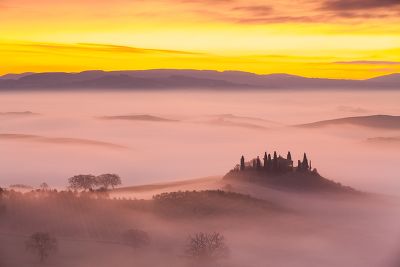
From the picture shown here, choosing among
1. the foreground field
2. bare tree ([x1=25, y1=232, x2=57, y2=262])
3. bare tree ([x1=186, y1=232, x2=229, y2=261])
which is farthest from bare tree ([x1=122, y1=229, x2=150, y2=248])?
bare tree ([x1=25, y1=232, x2=57, y2=262])

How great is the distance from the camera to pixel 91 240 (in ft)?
417

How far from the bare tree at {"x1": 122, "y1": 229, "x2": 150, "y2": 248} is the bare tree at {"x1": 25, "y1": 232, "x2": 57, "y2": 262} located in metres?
16.5

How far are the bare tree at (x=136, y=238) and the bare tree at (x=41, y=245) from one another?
54.2 feet

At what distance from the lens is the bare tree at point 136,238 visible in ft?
412

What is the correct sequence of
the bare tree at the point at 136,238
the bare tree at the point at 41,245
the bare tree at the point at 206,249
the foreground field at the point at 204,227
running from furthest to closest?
the bare tree at the point at 136,238, the foreground field at the point at 204,227, the bare tree at the point at 206,249, the bare tree at the point at 41,245

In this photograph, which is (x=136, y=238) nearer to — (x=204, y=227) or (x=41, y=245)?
(x=41, y=245)

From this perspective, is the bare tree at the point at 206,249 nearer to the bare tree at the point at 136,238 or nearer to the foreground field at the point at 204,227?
the foreground field at the point at 204,227

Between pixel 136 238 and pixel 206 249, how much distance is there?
17.2 m

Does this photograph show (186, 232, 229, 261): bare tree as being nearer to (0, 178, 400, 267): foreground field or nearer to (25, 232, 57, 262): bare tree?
(0, 178, 400, 267): foreground field

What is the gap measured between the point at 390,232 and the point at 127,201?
7365cm

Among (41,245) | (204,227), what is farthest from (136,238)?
(204,227)

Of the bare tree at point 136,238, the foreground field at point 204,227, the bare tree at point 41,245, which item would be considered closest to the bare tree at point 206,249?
the foreground field at point 204,227

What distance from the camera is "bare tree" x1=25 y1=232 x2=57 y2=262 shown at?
11338cm

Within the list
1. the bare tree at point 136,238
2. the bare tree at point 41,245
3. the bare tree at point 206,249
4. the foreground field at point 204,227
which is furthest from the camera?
the bare tree at point 136,238
